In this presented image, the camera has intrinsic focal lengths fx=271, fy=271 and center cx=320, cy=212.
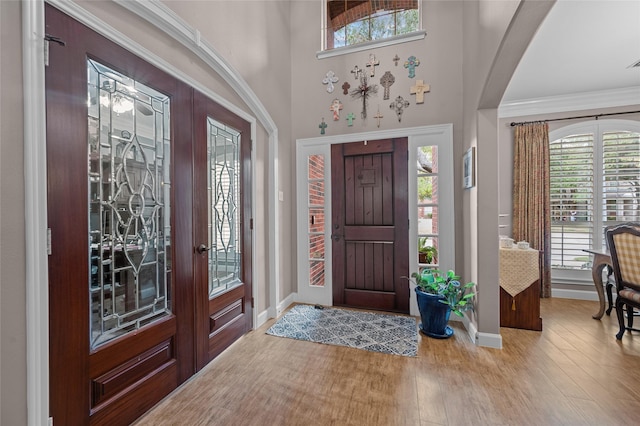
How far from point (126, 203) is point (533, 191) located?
14.9 feet

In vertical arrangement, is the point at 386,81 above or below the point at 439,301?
above

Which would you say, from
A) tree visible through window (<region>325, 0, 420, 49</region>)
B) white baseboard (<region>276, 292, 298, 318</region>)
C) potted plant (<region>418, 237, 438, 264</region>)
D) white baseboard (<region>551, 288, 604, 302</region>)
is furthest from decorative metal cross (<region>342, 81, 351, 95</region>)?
white baseboard (<region>551, 288, 604, 302</region>)

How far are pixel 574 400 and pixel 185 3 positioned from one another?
146 inches

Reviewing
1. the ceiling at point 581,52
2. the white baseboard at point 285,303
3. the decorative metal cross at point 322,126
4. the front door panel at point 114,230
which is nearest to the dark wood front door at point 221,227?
the front door panel at point 114,230

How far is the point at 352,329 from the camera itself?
2785mm

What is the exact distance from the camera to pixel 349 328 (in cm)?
281

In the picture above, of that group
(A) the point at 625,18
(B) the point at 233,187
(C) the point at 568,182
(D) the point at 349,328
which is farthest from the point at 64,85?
(C) the point at 568,182

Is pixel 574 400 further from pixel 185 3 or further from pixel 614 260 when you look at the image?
pixel 185 3

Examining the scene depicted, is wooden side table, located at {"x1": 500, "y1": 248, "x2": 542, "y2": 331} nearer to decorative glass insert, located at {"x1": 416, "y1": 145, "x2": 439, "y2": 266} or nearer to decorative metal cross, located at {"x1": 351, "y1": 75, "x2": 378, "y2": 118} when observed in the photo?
decorative glass insert, located at {"x1": 416, "y1": 145, "x2": 439, "y2": 266}

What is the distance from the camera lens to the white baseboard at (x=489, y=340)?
2406 millimetres

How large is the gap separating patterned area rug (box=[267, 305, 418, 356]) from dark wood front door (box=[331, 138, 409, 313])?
0.25m

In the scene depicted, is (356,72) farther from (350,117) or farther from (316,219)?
(316,219)

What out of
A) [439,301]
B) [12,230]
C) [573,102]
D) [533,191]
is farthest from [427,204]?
[12,230]

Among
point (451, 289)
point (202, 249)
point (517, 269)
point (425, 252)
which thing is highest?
point (202, 249)
